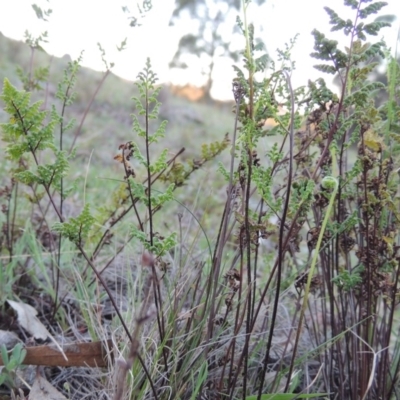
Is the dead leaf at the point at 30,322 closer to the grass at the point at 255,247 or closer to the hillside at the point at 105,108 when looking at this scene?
the grass at the point at 255,247

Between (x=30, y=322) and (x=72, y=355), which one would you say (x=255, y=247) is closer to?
(x=72, y=355)

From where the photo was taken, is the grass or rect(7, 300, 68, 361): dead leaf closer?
the grass

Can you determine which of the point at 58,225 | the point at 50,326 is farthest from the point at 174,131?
the point at 58,225

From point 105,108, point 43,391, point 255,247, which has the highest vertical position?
point 105,108

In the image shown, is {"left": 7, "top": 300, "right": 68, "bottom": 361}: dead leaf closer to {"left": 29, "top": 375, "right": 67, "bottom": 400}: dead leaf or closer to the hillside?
{"left": 29, "top": 375, "right": 67, "bottom": 400}: dead leaf

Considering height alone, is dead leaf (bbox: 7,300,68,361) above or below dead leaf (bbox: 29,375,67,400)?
above

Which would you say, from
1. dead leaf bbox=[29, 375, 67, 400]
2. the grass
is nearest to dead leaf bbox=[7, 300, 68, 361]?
the grass

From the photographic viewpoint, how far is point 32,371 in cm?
126

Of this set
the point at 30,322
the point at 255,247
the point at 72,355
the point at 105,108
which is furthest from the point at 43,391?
the point at 105,108

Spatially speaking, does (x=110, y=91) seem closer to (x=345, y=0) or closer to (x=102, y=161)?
(x=102, y=161)

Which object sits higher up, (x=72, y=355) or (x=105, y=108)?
(x=105, y=108)

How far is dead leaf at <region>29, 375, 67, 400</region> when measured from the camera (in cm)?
112

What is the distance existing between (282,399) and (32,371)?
0.68 metres

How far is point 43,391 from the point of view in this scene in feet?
3.77
